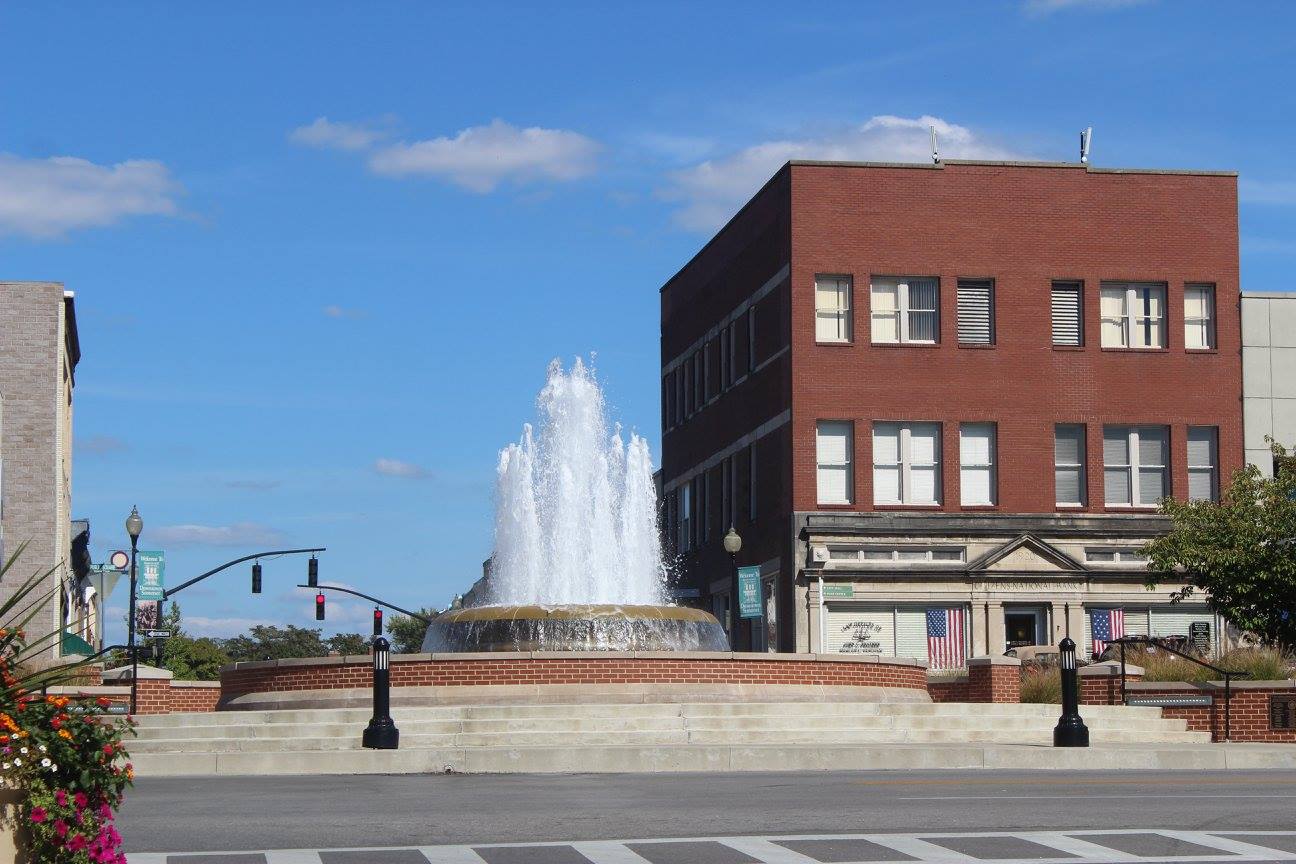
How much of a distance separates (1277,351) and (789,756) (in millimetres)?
31561

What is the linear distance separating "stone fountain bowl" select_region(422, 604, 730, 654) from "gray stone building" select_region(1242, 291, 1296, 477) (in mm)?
24513

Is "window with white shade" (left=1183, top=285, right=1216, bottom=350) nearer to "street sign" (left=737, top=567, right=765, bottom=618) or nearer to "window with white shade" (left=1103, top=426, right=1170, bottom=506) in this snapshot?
"window with white shade" (left=1103, top=426, right=1170, bottom=506)

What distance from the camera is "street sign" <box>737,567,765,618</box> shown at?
145 ft

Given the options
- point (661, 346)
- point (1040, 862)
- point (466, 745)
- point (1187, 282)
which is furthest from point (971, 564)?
point (1040, 862)

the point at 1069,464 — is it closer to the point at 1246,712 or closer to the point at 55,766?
the point at 1246,712

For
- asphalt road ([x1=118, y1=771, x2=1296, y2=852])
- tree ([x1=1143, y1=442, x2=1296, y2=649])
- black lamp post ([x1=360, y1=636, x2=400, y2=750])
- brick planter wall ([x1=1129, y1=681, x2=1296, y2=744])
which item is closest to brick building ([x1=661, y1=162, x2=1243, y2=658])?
tree ([x1=1143, y1=442, x2=1296, y2=649])

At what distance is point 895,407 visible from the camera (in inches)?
1912

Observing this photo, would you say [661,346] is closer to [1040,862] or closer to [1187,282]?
[1187,282]

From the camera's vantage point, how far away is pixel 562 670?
27453 mm

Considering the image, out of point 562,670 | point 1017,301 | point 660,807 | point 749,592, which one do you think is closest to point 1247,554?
point 749,592

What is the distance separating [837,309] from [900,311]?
1.57 meters

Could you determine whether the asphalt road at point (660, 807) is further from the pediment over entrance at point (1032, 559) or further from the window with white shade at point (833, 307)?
the window with white shade at point (833, 307)

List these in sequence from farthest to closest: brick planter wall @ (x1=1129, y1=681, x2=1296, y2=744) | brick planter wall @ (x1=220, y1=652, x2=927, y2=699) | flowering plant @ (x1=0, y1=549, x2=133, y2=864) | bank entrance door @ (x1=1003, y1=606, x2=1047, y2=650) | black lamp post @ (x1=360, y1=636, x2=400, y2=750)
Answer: bank entrance door @ (x1=1003, y1=606, x2=1047, y2=650) → brick planter wall @ (x1=1129, y1=681, x2=1296, y2=744) → brick planter wall @ (x1=220, y1=652, x2=927, y2=699) → black lamp post @ (x1=360, y1=636, x2=400, y2=750) → flowering plant @ (x1=0, y1=549, x2=133, y2=864)

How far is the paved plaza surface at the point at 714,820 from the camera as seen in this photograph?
12.4 metres
